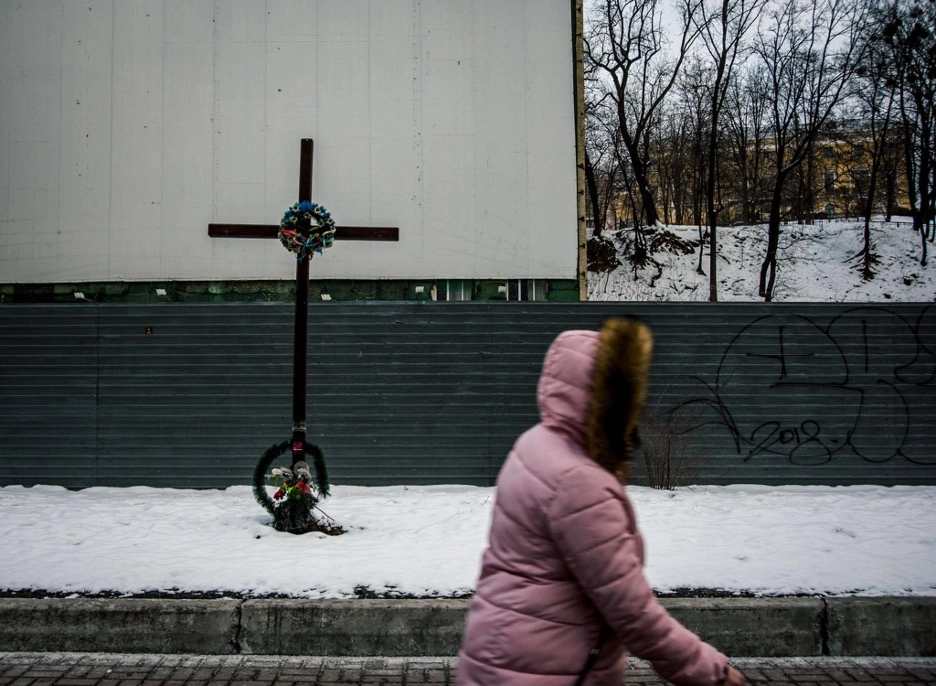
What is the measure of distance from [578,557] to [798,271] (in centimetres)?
3033

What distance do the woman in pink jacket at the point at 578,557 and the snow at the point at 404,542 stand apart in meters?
3.20

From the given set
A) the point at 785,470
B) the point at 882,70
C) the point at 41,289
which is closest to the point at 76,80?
the point at 41,289

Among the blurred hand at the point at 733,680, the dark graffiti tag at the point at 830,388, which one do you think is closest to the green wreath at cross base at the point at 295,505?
the dark graffiti tag at the point at 830,388

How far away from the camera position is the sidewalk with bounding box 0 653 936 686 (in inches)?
169

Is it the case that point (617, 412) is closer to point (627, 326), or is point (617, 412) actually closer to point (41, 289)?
point (627, 326)

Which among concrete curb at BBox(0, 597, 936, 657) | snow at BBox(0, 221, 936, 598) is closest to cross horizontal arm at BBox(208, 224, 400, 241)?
snow at BBox(0, 221, 936, 598)

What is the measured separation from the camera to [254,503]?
800cm

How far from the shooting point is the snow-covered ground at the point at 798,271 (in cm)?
2706

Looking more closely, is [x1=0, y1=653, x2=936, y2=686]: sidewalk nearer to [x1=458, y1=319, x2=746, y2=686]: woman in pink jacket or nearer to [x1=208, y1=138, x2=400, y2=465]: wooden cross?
[x1=208, y1=138, x2=400, y2=465]: wooden cross

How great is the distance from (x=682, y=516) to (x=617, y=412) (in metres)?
5.61

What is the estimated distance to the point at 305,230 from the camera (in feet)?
21.4

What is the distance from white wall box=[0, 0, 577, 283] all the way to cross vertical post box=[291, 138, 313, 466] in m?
4.67

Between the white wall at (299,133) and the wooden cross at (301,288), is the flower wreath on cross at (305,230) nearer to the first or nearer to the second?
the wooden cross at (301,288)

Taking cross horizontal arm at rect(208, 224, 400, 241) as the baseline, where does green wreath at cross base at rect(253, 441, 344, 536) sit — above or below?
below
